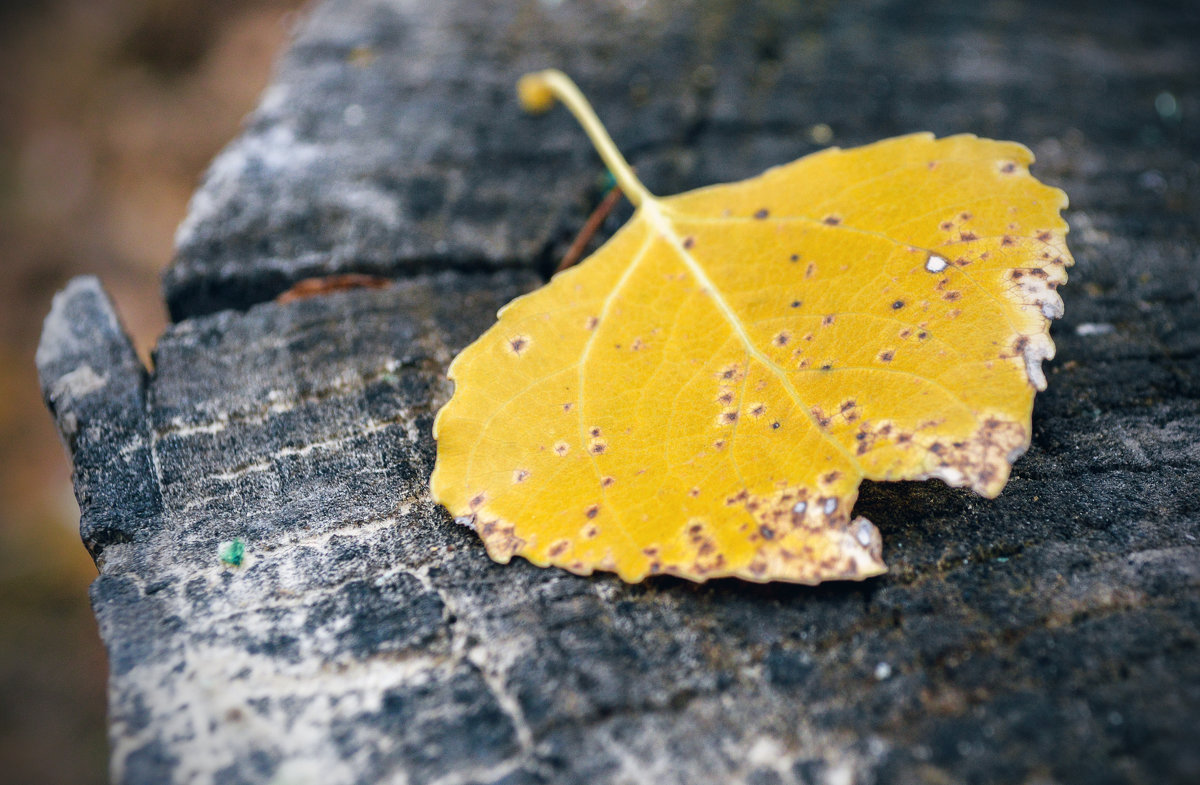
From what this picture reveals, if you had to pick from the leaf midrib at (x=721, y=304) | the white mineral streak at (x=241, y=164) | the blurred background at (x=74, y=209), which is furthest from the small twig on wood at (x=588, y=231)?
the blurred background at (x=74, y=209)

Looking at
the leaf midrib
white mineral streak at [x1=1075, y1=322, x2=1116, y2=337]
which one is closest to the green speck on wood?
the leaf midrib

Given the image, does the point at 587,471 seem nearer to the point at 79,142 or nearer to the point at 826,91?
the point at 826,91

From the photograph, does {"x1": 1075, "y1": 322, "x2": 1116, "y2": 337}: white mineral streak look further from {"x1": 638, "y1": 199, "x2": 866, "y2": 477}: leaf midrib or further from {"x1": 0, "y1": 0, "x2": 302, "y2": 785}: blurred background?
{"x1": 0, "y1": 0, "x2": 302, "y2": 785}: blurred background

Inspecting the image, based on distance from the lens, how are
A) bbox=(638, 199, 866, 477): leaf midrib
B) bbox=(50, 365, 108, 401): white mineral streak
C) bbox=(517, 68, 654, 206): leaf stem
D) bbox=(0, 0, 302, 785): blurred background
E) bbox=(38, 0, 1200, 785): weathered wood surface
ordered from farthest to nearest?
bbox=(0, 0, 302, 785): blurred background
bbox=(517, 68, 654, 206): leaf stem
bbox=(50, 365, 108, 401): white mineral streak
bbox=(638, 199, 866, 477): leaf midrib
bbox=(38, 0, 1200, 785): weathered wood surface

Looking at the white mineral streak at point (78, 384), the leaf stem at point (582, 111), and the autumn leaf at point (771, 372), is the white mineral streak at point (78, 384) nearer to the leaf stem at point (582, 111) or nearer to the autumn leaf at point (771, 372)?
the autumn leaf at point (771, 372)

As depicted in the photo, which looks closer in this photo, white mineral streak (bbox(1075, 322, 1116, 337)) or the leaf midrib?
the leaf midrib
